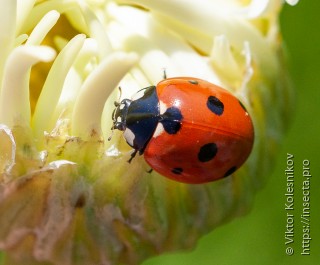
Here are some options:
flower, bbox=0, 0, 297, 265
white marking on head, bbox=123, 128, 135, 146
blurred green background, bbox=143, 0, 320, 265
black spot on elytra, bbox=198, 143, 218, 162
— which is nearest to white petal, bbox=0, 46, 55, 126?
flower, bbox=0, 0, 297, 265

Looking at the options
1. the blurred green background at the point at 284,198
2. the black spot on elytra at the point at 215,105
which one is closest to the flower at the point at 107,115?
the black spot on elytra at the point at 215,105

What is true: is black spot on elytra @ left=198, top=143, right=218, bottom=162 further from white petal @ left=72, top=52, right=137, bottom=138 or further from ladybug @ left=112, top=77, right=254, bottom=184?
white petal @ left=72, top=52, right=137, bottom=138

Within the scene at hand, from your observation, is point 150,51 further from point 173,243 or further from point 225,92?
point 173,243

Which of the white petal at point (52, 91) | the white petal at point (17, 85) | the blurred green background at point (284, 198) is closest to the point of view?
the white petal at point (17, 85)

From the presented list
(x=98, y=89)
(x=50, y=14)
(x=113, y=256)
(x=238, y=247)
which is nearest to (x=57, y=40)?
(x=50, y=14)

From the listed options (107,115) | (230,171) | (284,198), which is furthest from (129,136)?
(284,198)

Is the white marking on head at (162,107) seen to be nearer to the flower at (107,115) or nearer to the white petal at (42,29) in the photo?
the flower at (107,115)

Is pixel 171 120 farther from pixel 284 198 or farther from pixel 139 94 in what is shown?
pixel 284 198
